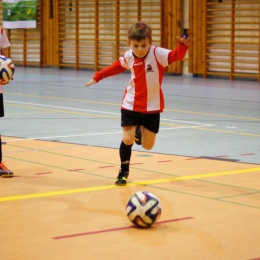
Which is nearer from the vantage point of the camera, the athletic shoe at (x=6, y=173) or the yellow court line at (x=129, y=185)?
the yellow court line at (x=129, y=185)

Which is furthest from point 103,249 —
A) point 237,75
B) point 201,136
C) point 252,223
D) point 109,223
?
point 237,75

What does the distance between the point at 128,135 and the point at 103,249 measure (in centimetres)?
211

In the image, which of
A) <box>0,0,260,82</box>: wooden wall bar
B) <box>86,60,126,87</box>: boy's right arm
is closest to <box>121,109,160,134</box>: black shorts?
<box>86,60,126,87</box>: boy's right arm

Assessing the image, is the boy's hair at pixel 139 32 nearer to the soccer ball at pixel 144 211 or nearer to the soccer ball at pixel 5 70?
the soccer ball at pixel 5 70

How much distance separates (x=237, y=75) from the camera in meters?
18.5

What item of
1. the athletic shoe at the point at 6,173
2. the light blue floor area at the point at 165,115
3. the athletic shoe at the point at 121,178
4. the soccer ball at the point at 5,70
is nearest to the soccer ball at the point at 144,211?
the athletic shoe at the point at 121,178

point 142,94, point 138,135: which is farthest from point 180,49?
point 138,135

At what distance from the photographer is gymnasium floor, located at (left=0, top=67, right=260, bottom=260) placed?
393 centimetres

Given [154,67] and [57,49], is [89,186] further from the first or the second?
[57,49]

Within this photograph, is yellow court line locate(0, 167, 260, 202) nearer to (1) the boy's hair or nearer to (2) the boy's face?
(2) the boy's face

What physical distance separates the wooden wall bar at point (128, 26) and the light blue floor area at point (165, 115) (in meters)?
1.21

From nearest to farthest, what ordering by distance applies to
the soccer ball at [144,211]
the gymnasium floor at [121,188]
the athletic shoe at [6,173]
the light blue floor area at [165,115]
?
the gymnasium floor at [121,188] < the soccer ball at [144,211] < the athletic shoe at [6,173] < the light blue floor area at [165,115]

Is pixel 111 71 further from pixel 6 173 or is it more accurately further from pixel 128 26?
pixel 128 26

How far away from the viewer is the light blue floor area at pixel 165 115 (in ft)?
26.5
